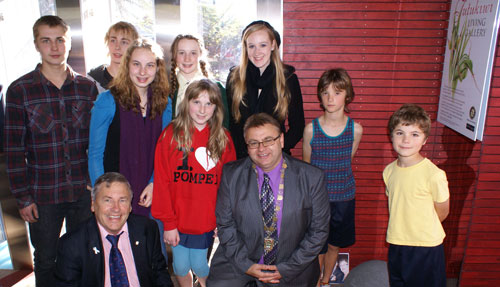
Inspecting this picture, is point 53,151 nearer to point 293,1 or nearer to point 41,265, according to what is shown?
point 41,265

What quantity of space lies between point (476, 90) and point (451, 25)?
101 centimetres

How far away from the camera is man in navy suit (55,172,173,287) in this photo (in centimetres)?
239

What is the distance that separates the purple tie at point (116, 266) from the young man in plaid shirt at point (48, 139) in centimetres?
83

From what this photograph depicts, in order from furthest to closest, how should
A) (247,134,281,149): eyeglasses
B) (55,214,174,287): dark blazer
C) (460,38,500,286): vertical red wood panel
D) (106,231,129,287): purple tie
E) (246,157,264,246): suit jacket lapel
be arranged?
(460,38,500,286): vertical red wood panel
(246,157,264,246): suit jacket lapel
(247,134,281,149): eyeglasses
(106,231,129,287): purple tie
(55,214,174,287): dark blazer

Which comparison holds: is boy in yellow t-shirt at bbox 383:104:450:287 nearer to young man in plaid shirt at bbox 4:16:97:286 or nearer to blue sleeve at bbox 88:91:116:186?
blue sleeve at bbox 88:91:116:186

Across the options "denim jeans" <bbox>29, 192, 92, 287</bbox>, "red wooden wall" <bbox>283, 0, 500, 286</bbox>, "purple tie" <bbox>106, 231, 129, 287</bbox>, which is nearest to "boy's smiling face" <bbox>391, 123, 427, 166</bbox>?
"red wooden wall" <bbox>283, 0, 500, 286</bbox>

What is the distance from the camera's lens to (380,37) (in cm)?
387

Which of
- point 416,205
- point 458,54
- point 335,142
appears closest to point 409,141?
point 416,205

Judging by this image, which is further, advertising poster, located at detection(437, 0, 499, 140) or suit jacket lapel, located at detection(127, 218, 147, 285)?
advertising poster, located at detection(437, 0, 499, 140)

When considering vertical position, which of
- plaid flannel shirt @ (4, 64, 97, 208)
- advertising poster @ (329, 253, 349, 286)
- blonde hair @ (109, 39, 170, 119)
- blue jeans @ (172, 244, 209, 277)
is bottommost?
advertising poster @ (329, 253, 349, 286)

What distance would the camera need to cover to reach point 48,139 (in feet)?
9.66

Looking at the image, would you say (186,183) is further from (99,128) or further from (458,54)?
(458,54)

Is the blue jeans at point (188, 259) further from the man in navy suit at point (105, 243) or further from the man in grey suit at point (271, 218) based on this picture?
the man in navy suit at point (105, 243)

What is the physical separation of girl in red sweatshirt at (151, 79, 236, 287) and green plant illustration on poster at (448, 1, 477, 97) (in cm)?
212
